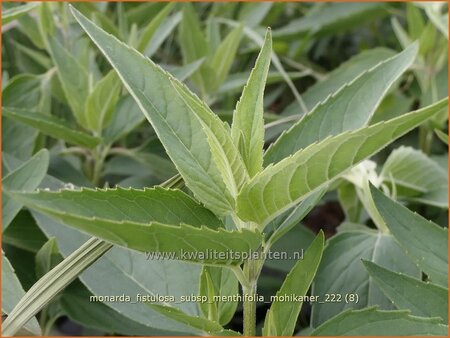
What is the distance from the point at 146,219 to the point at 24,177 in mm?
228

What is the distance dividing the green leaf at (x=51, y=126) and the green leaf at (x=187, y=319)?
0.97 ft

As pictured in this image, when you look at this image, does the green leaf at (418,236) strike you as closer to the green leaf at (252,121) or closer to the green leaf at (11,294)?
the green leaf at (252,121)

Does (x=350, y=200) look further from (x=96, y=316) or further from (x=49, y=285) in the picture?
(x=49, y=285)

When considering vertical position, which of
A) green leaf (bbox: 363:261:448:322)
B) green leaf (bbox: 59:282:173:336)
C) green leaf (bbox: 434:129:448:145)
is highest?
green leaf (bbox: 434:129:448:145)

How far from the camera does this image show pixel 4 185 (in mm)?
591

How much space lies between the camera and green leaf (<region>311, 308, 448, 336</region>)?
0.42 m

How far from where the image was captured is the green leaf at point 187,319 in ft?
1.36

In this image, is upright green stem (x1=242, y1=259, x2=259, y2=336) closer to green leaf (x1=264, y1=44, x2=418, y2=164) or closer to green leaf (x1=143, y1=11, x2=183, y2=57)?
green leaf (x1=264, y1=44, x2=418, y2=164)

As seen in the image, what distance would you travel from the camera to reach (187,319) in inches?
16.7

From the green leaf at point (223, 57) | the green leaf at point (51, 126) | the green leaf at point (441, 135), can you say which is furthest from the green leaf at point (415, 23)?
the green leaf at point (51, 126)

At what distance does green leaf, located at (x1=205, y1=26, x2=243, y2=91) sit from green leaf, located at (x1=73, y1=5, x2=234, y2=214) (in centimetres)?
39

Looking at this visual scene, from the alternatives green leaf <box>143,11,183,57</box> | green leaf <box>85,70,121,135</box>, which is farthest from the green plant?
green leaf <box>143,11,183,57</box>

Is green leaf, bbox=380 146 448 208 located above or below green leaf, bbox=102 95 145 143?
below

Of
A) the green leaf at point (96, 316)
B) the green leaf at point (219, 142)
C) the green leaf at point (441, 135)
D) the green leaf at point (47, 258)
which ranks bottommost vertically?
the green leaf at point (96, 316)
